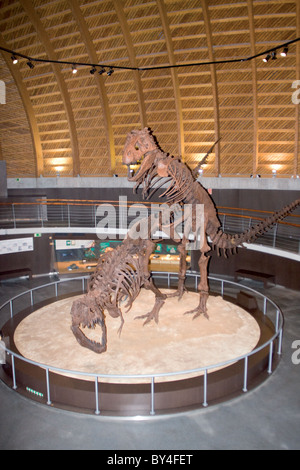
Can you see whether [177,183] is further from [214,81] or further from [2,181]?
[2,181]

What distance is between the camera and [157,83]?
54.4ft

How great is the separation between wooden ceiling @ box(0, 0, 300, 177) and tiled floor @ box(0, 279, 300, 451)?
11.4m

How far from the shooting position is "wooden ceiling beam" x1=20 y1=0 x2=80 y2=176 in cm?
1548

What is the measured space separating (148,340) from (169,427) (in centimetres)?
246

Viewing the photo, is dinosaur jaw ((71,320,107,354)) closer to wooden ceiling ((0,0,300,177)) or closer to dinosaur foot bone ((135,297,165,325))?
dinosaur foot bone ((135,297,165,325))

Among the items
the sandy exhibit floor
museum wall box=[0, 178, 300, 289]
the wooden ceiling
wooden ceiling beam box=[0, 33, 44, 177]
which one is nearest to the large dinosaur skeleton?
the sandy exhibit floor

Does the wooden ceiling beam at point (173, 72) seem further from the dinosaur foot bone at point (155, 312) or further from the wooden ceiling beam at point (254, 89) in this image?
the dinosaur foot bone at point (155, 312)

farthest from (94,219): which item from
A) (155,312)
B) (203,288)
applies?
(203,288)

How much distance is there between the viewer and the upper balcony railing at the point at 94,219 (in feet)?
44.6

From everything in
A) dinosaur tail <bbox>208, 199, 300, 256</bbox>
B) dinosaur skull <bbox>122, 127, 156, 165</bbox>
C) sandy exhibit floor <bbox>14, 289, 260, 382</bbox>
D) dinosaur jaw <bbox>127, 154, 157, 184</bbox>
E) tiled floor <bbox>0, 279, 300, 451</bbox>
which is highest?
dinosaur skull <bbox>122, 127, 156, 165</bbox>

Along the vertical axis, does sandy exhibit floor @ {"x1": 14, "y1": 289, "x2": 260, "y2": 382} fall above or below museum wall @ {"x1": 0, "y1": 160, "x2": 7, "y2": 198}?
below

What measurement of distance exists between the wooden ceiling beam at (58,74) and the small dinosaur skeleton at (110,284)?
1162 cm

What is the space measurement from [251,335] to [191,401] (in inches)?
104

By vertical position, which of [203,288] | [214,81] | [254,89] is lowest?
[203,288]
